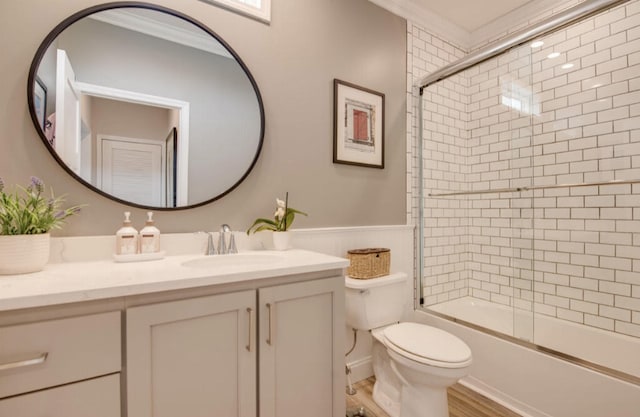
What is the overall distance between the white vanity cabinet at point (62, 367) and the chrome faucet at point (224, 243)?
605 mm

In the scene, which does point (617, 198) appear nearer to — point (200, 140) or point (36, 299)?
point (200, 140)

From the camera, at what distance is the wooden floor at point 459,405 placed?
5.41ft

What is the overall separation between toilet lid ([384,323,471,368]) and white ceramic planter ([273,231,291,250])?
0.73 meters

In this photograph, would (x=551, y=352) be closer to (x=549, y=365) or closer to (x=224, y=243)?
(x=549, y=365)

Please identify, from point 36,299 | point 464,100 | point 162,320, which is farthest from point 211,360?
point 464,100

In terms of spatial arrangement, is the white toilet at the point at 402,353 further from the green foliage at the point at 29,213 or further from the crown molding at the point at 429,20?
the crown molding at the point at 429,20

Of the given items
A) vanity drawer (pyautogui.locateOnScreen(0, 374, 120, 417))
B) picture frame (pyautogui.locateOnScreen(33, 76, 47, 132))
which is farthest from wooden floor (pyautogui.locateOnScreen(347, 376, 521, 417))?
picture frame (pyautogui.locateOnScreen(33, 76, 47, 132))

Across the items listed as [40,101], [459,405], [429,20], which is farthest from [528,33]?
[40,101]

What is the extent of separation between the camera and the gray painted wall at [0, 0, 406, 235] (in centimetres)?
113

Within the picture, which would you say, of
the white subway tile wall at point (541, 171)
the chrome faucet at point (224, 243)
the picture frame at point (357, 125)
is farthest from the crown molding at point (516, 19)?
the chrome faucet at point (224, 243)

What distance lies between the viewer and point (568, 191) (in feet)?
6.93

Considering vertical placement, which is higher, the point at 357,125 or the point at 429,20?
the point at 429,20

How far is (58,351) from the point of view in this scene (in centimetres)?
76

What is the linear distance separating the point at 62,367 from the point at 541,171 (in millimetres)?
2891
